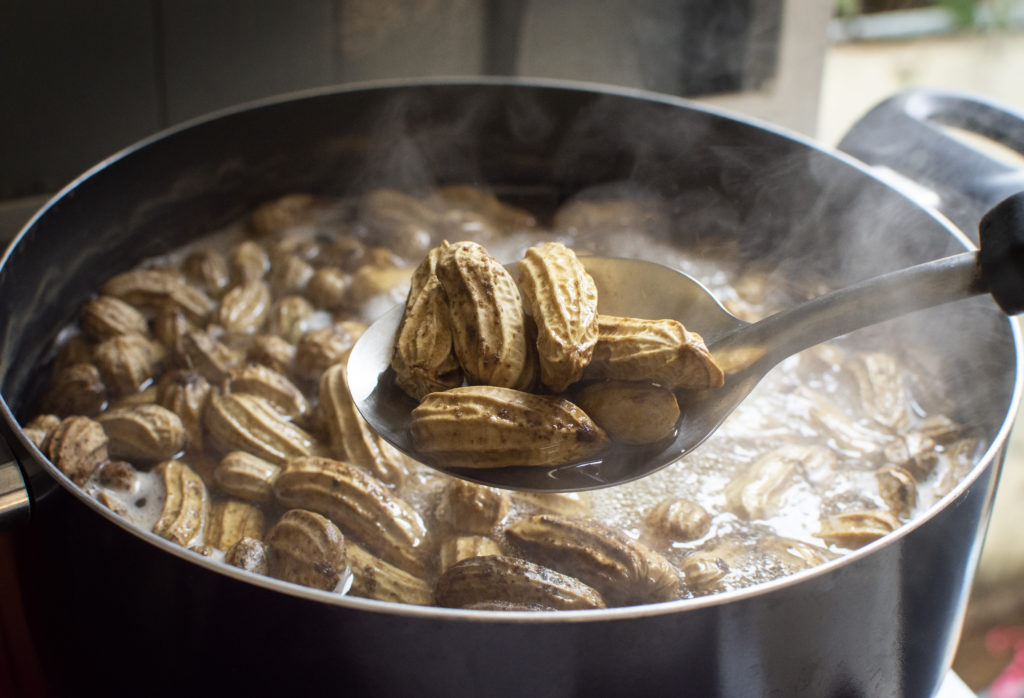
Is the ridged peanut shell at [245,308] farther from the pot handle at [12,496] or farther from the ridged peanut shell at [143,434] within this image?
the pot handle at [12,496]

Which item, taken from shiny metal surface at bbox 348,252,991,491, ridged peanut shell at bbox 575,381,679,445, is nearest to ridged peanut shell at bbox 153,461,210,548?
shiny metal surface at bbox 348,252,991,491

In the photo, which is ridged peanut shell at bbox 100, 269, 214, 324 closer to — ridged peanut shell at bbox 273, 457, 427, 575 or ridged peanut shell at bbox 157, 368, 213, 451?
ridged peanut shell at bbox 157, 368, 213, 451

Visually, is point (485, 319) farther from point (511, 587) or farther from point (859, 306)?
point (859, 306)

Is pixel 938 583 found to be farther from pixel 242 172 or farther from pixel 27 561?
pixel 242 172

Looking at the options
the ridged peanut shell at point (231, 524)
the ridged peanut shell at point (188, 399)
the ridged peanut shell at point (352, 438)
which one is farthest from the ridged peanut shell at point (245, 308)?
the ridged peanut shell at point (231, 524)

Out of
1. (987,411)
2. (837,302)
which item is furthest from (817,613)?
(987,411)


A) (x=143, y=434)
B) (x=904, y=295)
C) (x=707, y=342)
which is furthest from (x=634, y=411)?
(x=143, y=434)
